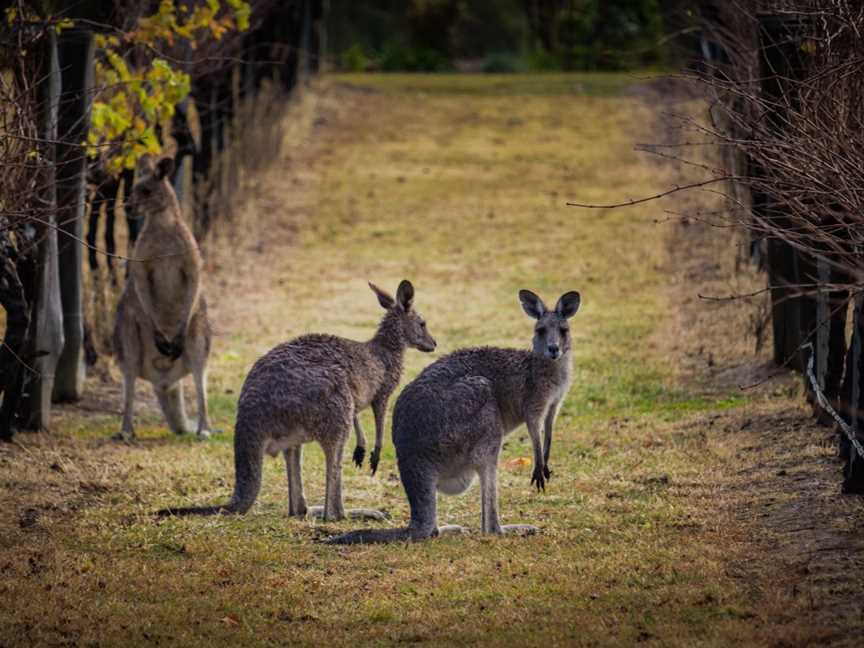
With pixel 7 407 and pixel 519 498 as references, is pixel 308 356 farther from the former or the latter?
pixel 7 407

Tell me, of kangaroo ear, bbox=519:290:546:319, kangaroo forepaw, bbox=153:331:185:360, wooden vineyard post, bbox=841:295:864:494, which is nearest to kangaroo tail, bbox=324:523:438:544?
kangaroo ear, bbox=519:290:546:319

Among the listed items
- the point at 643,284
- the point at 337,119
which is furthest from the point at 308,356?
the point at 337,119

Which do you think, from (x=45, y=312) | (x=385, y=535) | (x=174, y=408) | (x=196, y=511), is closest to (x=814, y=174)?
(x=385, y=535)

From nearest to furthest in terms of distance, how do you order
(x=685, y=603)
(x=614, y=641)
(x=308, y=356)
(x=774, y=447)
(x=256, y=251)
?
(x=614, y=641)
(x=685, y=603)
(x=308, y=356)
(x=774, y=447)
(x=256, y=251)

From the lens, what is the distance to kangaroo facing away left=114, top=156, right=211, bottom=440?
1168 cm

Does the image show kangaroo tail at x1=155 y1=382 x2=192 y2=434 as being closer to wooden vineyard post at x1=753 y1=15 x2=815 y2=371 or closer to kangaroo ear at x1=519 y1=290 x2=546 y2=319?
kangaroo ear at x1=519 y1=290 x2=546 y2=319

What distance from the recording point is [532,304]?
902 cm

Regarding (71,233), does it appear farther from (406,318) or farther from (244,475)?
(244,475)

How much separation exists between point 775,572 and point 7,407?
19.1 ft

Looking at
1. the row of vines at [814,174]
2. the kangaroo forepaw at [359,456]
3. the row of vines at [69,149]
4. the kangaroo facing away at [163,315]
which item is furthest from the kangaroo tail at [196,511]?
the row of vines at [814,174]

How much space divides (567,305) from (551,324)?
0.27 m

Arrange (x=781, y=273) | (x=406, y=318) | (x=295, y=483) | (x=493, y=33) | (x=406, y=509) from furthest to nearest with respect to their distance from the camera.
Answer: (x=493, y=33), (x=781, y=273), (x=406, y=318), (x=406, y=509), (x=295, y=483)

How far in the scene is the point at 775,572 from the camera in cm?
694

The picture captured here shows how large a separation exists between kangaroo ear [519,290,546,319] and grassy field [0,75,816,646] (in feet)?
3.70
